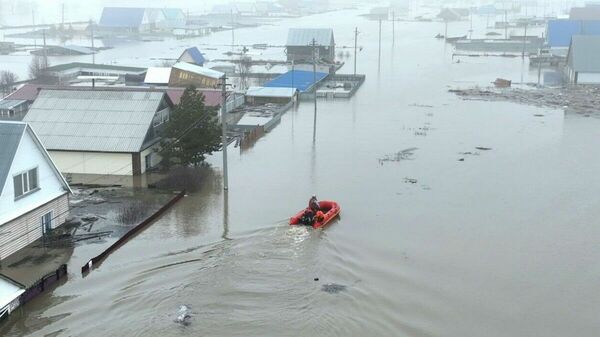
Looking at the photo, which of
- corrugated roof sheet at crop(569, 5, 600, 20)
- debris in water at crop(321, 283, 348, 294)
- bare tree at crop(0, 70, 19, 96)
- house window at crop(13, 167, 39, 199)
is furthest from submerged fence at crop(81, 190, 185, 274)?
corrugated roof sheet at crop(569, 5, 600, 20)

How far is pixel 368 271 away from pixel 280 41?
41419 millimetres

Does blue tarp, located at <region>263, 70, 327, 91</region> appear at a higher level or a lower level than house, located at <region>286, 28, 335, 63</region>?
lower

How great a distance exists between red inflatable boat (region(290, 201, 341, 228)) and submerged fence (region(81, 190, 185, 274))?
202 centimetres

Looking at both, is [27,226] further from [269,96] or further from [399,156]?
[269,96]

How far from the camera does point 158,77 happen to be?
2077 centimetres

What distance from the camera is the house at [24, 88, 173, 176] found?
1191cm

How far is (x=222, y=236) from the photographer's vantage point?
9312 millimetres

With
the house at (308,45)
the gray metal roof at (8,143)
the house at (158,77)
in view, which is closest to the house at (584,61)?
the house at (308,45)

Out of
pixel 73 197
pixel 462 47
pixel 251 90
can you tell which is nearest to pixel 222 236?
pixel 73 197

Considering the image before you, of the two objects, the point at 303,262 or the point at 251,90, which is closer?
the point at 303,262

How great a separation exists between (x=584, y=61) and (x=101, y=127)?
2036 cm

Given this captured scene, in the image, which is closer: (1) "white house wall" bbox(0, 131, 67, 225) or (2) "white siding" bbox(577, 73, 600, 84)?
(1) "white house wall" bbox(0, 131, 67, 225)

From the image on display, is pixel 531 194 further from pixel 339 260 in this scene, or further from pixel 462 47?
pixel 462 47

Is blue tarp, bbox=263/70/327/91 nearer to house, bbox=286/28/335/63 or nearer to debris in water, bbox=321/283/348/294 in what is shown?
house, bbox=286/28/335/63
